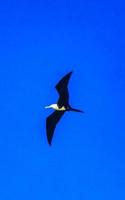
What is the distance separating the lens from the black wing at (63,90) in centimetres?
3014

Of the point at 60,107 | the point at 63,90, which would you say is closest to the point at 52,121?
the point at 60,107

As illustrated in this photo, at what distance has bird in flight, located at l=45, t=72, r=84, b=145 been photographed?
30297mm

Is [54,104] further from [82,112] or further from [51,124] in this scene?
[82,112]

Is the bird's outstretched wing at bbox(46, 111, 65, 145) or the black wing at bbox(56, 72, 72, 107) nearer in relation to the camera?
the black wing at bbox(56, 72, 72, 107)

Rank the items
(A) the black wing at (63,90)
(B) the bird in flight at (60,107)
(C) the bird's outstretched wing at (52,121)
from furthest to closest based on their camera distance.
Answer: (C) the bird's outstretched wing at (52,121) < (B) the bird in flight at (60,107) < (A) the black wing at (63,90)

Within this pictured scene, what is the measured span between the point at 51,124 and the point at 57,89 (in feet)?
7.75

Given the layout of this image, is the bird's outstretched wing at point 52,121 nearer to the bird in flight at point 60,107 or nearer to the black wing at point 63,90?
the bird in flight at point 60,107

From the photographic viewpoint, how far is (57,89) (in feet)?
101

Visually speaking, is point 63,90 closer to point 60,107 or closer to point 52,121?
point 60,107

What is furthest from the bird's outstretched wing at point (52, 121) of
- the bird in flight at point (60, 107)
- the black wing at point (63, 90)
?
the black wing at point (63, 90)

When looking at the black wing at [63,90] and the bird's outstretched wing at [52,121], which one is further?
the bird's outstretched wing at [52,121]

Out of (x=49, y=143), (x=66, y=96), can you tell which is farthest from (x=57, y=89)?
(x=49, y=143)

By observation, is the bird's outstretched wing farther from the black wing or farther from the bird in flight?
the black wing

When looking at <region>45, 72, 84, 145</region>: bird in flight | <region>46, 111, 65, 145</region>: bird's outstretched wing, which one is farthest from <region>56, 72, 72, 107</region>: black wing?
<region>46, 111, 65, 145</region>: bird's outstretched wing
